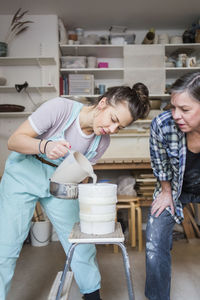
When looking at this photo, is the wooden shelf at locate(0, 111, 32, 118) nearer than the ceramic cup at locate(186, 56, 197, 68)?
Yes

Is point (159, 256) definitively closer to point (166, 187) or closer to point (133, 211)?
point (166, 187)

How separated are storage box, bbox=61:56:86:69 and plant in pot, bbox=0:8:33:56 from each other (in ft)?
1.89

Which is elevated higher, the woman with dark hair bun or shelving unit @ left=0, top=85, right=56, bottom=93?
shelving unit @ left=0, top=85, right=56, bottom=93

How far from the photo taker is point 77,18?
362 centimetres

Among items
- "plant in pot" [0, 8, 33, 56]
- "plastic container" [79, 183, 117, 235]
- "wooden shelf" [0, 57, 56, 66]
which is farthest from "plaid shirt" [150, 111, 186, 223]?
"plant in pot" [0, 8, 33, 56]

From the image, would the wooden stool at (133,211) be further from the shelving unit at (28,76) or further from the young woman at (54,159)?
the shelving unit at (28,76)

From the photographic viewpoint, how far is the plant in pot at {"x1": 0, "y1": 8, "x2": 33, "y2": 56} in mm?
3408

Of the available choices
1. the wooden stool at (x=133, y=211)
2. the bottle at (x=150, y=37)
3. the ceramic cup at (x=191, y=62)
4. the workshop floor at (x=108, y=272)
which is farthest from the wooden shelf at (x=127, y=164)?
the bottle at (x=150, y=37)

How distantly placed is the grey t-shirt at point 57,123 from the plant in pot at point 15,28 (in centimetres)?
238

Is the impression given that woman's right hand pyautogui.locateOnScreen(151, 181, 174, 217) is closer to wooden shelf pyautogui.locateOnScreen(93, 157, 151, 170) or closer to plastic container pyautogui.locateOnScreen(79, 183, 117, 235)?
plastic container pyautogui.locateOnScreen(79, 183, 117, 235)

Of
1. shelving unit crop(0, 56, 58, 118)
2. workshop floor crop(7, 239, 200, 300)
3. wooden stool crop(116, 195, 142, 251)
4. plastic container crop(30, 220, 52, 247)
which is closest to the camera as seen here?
workshop floor crop(7, 239, 200, 300)

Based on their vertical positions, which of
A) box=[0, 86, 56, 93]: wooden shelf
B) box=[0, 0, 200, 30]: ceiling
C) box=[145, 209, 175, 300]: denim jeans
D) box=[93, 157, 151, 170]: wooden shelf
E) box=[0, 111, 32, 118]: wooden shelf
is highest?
box=[0, 0, 200, 30]: ceiling

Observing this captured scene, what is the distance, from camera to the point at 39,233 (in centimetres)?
290

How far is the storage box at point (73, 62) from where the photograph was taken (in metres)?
3.55
